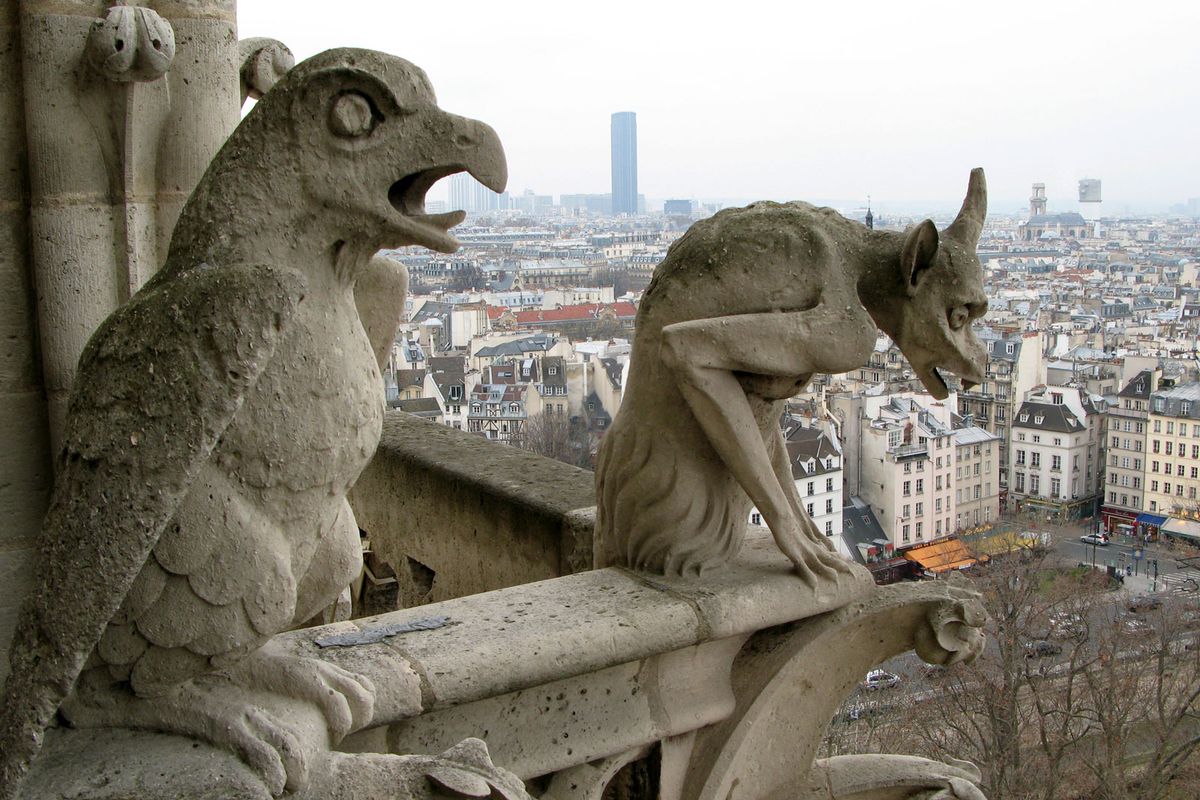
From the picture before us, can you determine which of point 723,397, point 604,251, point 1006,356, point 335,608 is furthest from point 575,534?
point 604,251

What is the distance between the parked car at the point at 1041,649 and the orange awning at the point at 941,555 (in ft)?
34.5

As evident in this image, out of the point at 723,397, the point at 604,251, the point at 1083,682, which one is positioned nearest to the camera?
the point at 723,397

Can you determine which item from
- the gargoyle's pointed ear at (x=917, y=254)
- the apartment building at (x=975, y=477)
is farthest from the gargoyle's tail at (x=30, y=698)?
the apartment building at (x=975, y=477)

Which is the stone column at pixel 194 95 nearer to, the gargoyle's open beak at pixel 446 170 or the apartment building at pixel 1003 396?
the gargoyle's open beak at pixel 446 170

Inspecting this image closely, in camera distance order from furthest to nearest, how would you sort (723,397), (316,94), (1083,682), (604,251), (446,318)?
1. (604,251)
2. (446,318)
3. (1083,682)
4. (723,397)
5. (316,94)

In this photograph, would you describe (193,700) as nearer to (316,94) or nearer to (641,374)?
(316,94)

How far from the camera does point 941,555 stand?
103 feet

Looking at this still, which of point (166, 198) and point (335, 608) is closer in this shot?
point (166, 198)

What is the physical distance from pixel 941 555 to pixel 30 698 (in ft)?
101

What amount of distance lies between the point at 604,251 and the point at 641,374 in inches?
3192

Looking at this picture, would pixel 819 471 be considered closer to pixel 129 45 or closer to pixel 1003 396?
pixel 1003 396

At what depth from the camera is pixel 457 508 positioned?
4312 mm

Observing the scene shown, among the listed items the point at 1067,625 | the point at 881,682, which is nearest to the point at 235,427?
the point at 881,682

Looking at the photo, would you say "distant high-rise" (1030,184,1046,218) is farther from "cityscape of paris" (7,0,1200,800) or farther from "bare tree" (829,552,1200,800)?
"cityscape of paris" (7,0,1200,800)
